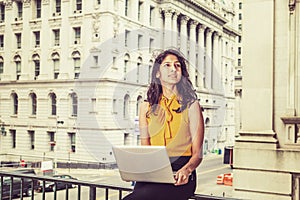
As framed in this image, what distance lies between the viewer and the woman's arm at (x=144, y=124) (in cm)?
133

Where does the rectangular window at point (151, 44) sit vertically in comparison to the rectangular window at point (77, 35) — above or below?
below

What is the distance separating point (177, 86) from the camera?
1.34 m

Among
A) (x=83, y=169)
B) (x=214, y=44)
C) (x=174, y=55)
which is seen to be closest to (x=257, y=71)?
(x=214, y=44)

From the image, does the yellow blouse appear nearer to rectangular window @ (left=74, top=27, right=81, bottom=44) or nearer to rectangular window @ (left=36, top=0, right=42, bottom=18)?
rectangular window @ (left=74, top=27, right=81, bottom=44)

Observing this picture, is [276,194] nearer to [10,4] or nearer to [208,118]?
[208,118]

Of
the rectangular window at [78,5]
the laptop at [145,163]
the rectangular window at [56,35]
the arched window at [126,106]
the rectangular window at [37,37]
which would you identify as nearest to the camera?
the laptop at [145,163]

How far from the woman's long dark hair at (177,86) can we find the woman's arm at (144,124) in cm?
2

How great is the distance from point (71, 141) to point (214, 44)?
2.36m

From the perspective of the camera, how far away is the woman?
1272 millimetres

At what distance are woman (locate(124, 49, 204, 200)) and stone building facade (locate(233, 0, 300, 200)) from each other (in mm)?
2370

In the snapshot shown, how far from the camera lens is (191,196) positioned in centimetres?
132

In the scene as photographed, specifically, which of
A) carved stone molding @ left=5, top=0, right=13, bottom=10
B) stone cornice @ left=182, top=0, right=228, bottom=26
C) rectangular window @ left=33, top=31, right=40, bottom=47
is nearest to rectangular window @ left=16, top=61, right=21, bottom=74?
rectangular window @ left=33, top=31, right=40, bottom=47

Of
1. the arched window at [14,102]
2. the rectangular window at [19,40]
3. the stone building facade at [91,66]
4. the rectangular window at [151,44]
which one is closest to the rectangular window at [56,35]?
the stone building facade at [91,66]

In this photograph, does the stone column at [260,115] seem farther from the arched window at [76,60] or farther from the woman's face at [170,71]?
the woman's face at [170,71]
